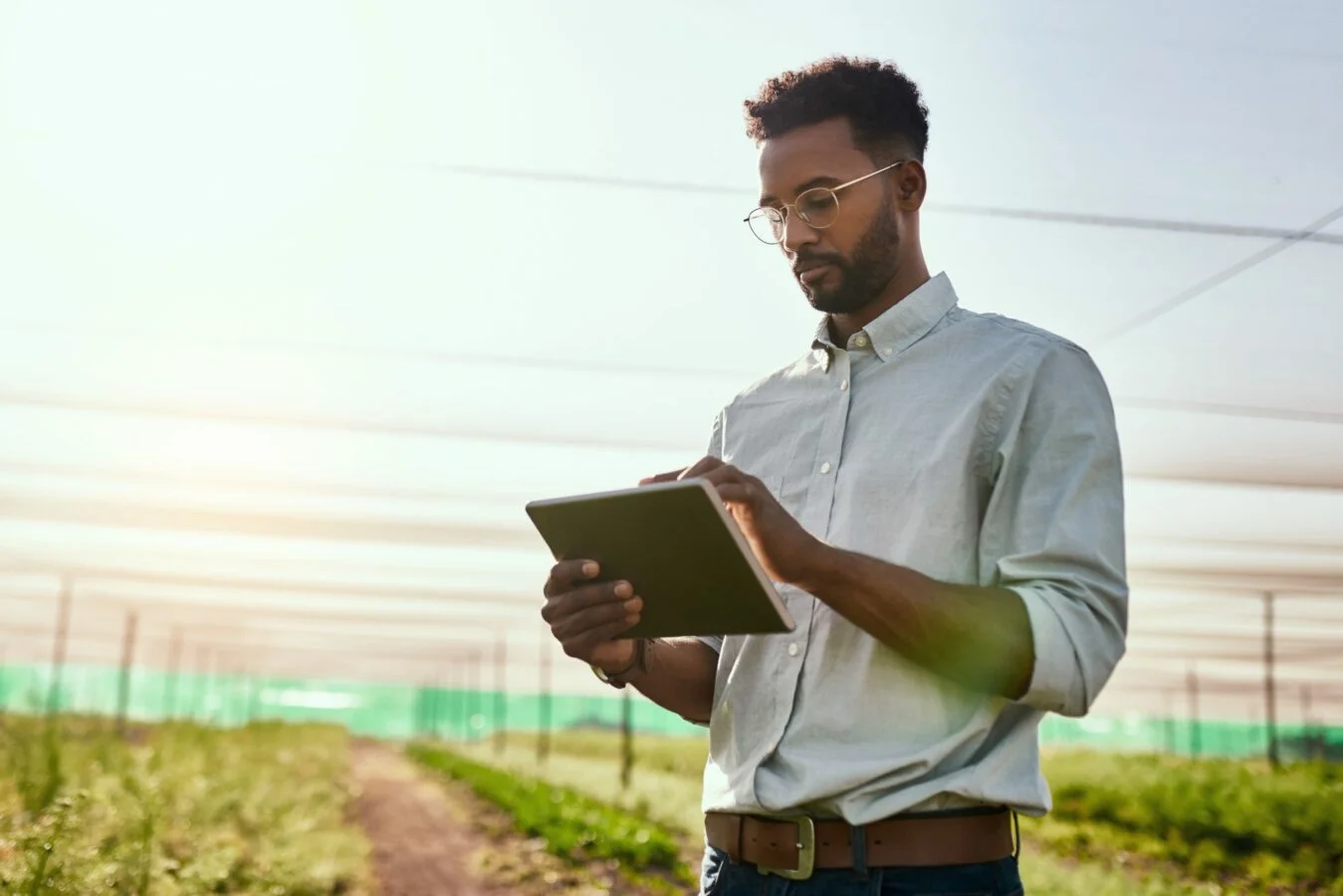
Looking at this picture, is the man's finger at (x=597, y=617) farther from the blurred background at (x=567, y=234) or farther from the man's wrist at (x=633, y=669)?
the blurred background at (x=567, y=234)

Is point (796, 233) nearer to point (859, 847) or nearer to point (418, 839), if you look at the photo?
point (859, 847)

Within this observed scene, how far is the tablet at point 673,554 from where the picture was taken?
4.85ft

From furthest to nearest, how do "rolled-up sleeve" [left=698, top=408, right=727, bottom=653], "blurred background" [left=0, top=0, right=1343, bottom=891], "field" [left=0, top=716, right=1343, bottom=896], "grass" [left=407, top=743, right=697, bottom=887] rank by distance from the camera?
"grass" [left=407, top=743, right=697, bottom=887]
"field" [left=0, top=716, right=1343, bottom=896]
"blurred background" [left=0, top=0, right=1343, bottom=891]
"rolled-up sleeve" [left=698, top=408, right=727, bottom=653]

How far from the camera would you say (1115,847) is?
10.7m

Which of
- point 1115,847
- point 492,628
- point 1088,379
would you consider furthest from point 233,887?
point 492,628

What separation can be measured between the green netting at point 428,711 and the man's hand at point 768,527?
1266 cm

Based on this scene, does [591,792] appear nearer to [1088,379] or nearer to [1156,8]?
[1156,8]

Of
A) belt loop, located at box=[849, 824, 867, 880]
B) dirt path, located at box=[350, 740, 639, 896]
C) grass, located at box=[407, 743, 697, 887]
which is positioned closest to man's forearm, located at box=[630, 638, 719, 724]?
belt loop, located at box=[849, 824, 867, 880]

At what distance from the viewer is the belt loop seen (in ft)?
4.96

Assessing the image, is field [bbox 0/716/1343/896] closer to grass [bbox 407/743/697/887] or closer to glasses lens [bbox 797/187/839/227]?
grass [bbox 407/743/697/887]

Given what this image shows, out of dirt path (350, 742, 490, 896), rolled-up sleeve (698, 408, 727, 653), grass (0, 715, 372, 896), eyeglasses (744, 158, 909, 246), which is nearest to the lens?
eyeglasses (744, 158, 909, 246)

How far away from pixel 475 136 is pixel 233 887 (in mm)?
3714

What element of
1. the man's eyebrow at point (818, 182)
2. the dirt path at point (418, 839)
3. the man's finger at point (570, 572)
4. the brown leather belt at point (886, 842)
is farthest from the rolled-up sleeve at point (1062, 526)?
the dirt path at point (418, 839)

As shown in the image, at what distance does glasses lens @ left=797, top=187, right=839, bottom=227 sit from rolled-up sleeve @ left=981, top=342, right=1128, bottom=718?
1.08 feet
